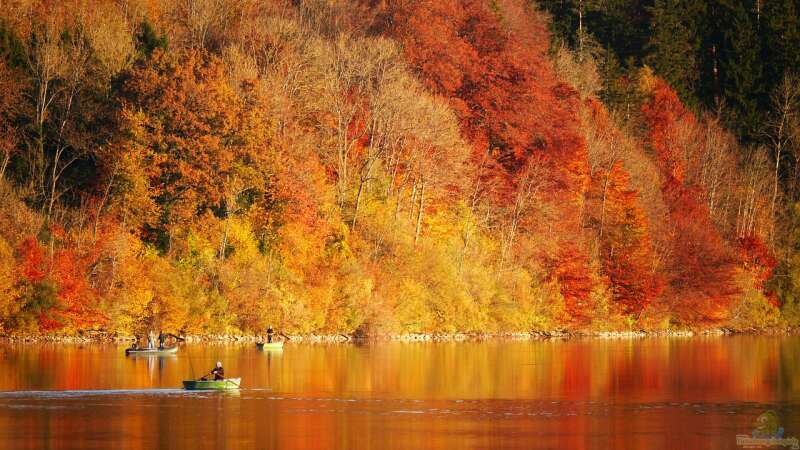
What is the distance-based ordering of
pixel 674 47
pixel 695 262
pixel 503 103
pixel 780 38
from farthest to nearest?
pixel 674 47 < pixel 780 38 < pixel 695 262 < pixel 503 103

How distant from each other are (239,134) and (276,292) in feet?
28.0

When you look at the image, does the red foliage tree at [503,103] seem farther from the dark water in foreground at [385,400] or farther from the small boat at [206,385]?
the small boat at [206,385]

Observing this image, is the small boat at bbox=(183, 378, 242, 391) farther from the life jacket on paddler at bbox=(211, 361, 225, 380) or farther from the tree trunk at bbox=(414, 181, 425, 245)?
the tree trunk at bbox=(414, 181, 425, 245)

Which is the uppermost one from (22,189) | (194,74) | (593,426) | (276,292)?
(194,74)

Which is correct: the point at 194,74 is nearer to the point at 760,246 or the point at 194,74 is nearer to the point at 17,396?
the point at 17,396

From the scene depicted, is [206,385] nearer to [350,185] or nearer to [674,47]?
[350,185]

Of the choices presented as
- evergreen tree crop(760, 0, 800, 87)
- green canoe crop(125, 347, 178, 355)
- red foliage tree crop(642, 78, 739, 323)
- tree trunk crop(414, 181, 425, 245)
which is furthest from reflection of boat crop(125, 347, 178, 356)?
evergreen tree crop(760, 0, 800, 87)

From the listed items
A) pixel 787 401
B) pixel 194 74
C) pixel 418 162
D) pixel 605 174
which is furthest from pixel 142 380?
pixel 605 174

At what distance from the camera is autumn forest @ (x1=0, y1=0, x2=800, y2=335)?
75.1 metres

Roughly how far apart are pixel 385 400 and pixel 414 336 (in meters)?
37.9

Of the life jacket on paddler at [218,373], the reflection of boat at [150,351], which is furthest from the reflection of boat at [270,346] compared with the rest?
the life jacket on paddler at [218,373]

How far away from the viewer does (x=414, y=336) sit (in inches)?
3393

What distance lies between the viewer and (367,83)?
8762 cm

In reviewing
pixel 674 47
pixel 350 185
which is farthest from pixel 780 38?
pixel 350 185
